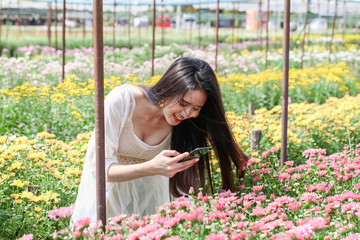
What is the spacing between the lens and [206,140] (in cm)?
242

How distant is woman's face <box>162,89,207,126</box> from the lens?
2062 millimetres

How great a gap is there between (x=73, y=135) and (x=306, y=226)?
3.01 metres

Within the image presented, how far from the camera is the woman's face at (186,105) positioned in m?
2.06

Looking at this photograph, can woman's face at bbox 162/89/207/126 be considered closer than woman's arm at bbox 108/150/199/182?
No

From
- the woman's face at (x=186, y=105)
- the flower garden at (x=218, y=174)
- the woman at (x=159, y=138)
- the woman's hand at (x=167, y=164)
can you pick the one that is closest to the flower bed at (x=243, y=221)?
the flower garden at (x=218, y=174)

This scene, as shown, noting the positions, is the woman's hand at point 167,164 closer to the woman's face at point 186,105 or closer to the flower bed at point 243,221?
the flower bed at point 243,221

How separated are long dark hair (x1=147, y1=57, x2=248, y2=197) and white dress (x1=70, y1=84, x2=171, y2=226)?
99 millimetres

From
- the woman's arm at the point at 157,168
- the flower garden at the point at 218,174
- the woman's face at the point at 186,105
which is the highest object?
the woman's face at the point at 186,105

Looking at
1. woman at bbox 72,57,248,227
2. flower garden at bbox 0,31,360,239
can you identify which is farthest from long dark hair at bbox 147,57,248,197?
flower garden at bbox 0,31,360,239

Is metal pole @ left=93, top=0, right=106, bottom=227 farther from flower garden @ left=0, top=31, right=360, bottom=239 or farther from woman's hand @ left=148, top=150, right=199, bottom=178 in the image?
woman's hand @ left=148, top=150, right=199, bottom=178

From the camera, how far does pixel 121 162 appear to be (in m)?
2.41

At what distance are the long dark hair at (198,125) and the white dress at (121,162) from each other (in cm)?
10

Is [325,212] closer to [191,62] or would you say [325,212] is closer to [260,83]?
[191,62]

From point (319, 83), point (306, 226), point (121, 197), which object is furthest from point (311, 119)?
point (319, 83)
